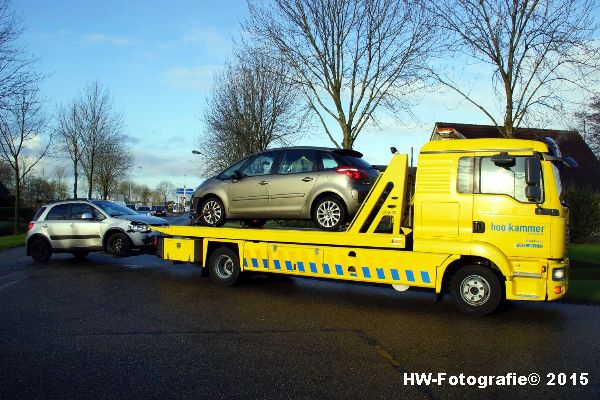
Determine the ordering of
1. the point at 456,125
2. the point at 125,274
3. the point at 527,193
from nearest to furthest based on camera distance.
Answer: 1. the point at 527,193
2. the point at 125,274
3. the point at 456,125

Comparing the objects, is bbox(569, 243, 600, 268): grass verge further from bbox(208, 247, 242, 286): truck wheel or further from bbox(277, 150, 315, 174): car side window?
bbox(208, 247, 242, 286): truck wheel

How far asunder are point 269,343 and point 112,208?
9149 millimetres

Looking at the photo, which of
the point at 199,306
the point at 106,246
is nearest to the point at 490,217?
the point at 199,306

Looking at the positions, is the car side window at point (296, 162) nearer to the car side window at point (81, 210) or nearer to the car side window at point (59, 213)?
the car side window at point (81, 210)

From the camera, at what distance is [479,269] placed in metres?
7.51

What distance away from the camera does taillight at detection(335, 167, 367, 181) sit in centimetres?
862

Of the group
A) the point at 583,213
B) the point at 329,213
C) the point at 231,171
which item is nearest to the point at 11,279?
the point at 231,171

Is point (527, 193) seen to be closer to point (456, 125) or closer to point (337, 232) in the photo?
point (337, 232)

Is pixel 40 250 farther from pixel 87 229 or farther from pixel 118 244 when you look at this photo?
pixel 118 244

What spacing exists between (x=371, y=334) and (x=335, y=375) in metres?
1.73

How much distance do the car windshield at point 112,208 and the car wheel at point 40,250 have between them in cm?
184

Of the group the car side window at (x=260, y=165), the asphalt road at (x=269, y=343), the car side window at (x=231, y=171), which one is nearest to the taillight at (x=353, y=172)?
the car side window at (x=260, y=165)

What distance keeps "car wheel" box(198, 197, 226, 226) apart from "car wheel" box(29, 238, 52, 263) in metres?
5.83

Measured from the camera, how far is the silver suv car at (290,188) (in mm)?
8672
